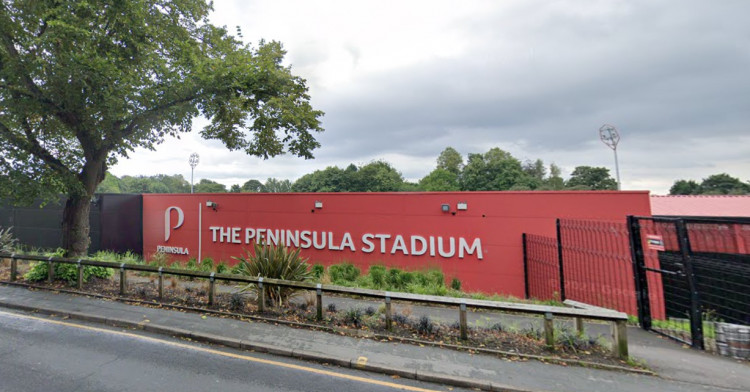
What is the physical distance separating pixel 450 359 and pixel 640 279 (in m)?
4.44

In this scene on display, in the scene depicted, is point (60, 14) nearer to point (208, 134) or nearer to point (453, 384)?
point (208, 134)

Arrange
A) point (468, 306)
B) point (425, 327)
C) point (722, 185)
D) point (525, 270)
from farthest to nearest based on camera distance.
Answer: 1. point (722, 185)
2. point (525, 270)
3. point (425, 327)
4. point (468, 306)

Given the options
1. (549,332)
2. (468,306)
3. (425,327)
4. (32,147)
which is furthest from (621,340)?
(32,147)

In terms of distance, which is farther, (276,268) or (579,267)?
(579,267)

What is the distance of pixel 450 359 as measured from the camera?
4680 millimetres

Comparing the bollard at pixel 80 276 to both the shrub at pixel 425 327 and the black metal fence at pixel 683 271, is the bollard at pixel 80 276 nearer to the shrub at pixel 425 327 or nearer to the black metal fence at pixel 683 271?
the shrub at pixel 425 327

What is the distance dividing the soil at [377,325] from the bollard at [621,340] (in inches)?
4.7

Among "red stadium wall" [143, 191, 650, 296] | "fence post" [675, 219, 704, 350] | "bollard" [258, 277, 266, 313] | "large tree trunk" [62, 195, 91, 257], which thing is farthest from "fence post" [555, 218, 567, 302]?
"large tree trunk" [62, 195, 91, 257]

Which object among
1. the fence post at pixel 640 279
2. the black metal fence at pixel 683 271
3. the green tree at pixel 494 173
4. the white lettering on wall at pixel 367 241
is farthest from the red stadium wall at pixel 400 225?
the green tree at pixel 494 173

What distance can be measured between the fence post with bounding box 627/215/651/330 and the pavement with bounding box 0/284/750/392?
31 cm

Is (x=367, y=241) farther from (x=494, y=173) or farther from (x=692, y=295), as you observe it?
(x=494, y=173)

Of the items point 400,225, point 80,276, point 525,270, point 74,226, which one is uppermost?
point 74,226

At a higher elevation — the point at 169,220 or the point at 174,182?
the point at 174,182

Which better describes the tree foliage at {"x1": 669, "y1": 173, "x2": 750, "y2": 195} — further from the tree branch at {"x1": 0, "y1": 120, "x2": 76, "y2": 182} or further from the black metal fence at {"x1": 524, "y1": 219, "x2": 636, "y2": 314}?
the tree branch at {"x1": 0, "y1": 120, "x2": 76, "y2": 182}
